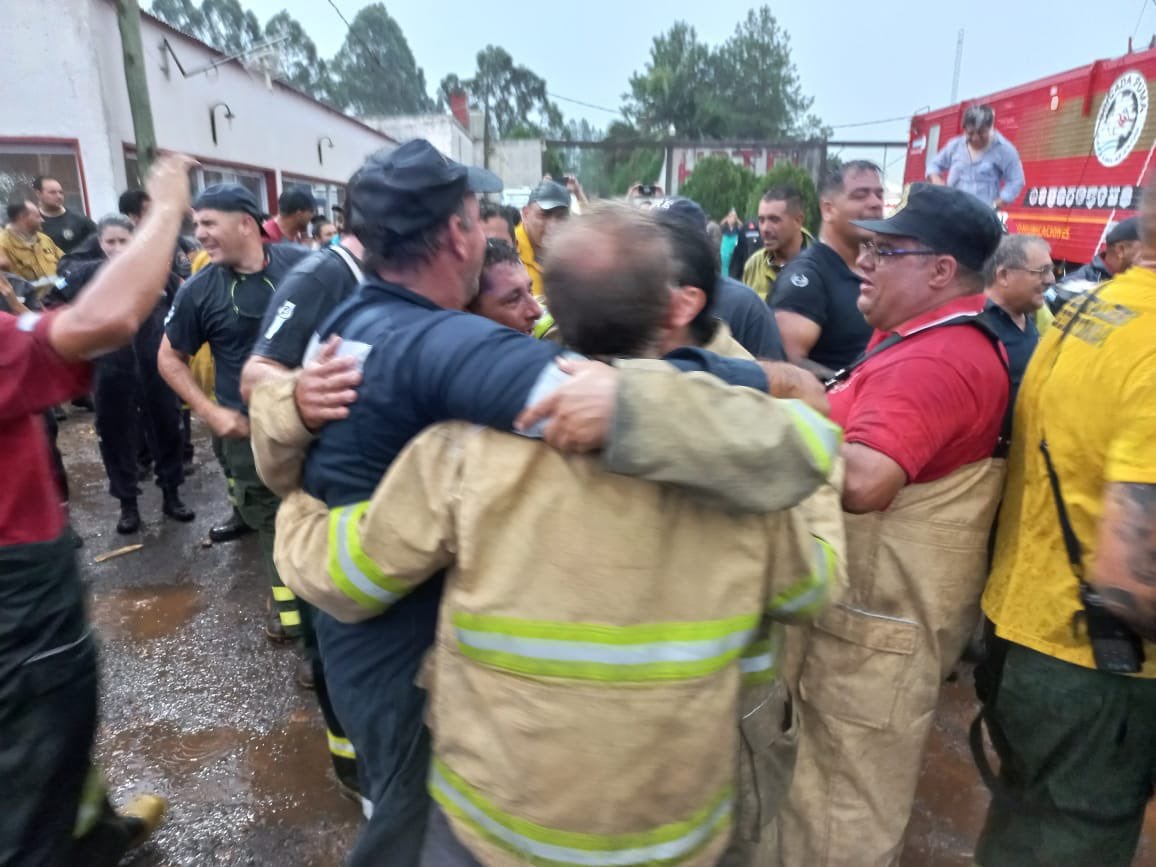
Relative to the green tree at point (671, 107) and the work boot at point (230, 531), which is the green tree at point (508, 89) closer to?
the green tree at point (671, 107)

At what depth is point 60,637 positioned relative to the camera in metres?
1.92

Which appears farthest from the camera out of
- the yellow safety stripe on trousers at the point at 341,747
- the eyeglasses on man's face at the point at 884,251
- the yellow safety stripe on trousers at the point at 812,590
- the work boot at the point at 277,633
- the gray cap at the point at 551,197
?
the gray cap at the point at 551,197

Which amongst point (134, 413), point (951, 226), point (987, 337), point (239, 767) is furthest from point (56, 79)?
point (987, 337)

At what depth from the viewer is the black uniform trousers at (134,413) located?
537 centimetres

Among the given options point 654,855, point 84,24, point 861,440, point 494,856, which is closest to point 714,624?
point 654,855

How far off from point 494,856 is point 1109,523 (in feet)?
4.09

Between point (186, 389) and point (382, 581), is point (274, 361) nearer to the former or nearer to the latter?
point (186, 389)

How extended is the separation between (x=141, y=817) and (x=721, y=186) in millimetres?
21266

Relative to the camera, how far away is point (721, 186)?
70.5 feet

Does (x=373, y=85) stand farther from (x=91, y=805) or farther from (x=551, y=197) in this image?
(x=91, y=805)

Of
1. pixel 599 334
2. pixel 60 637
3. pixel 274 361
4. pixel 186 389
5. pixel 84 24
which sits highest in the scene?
pixel 84 24

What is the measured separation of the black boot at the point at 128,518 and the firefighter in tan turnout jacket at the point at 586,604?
16.3 feet

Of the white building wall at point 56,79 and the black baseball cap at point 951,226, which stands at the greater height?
the white building wall at point 56,79

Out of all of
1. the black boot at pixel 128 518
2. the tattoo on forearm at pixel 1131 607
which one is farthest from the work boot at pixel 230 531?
the tattoo on forearm at pixel 1131 607
